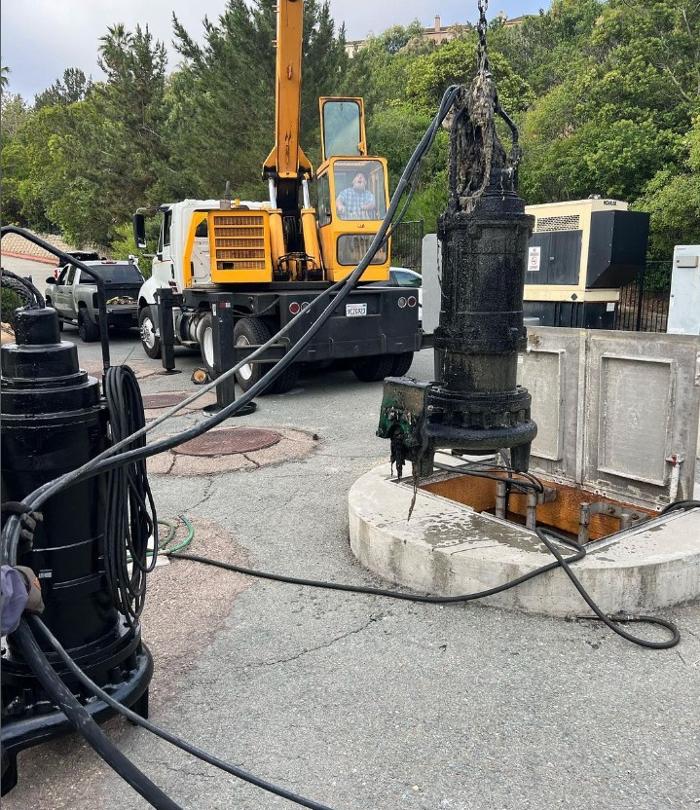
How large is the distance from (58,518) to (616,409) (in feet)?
12.2

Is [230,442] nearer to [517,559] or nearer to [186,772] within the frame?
[517,559]

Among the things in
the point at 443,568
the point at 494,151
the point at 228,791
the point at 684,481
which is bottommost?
the point at 228,791

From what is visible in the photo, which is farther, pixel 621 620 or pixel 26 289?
pixel 621 620

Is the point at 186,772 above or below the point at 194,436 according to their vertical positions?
below

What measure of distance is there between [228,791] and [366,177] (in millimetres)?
9148

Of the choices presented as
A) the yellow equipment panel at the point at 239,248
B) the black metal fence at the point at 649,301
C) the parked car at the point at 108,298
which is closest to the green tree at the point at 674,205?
the black metal fence at the point at 649,301

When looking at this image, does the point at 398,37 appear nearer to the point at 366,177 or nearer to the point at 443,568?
the point at 366,177

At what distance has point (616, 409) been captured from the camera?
504cm

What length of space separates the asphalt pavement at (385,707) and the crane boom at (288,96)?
311 inches

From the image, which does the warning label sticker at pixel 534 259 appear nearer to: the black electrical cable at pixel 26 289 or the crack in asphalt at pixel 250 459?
the crack in asphalt at pixel 250 459

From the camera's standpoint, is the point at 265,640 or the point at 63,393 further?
the point at 265,640

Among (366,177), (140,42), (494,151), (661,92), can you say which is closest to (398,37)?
(140,42)

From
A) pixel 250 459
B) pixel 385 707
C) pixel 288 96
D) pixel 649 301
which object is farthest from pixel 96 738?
pixel 649 301

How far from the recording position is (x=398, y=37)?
272 ft
